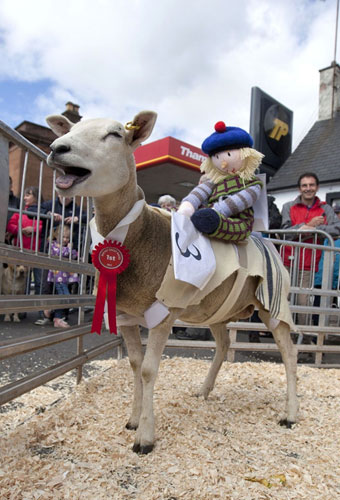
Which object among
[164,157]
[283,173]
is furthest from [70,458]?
[283,173]

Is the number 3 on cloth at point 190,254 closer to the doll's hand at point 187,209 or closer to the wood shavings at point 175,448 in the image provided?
the doll's hand at point 187,209

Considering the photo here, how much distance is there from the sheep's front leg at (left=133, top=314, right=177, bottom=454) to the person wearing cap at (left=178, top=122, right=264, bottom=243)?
0.63 m

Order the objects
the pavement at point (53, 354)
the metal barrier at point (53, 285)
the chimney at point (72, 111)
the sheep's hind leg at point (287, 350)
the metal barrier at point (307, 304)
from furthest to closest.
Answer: the chimney at point (72, 111)
the metal barrier at point (307, 304)
the pavement at point (53, 354)
the sheep's hind leg at point (287, 350)
the metal barrier at point (53, 285)

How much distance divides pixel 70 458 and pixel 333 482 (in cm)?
128

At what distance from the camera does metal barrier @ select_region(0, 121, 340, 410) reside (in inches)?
77.4

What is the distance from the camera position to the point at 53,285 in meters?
2.99

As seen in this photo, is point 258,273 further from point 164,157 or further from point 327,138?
point 327,138

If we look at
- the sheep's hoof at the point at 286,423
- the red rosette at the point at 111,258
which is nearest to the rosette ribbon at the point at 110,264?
the red rosette at the point at 111,258

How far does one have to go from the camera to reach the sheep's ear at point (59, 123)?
→ 216 cm

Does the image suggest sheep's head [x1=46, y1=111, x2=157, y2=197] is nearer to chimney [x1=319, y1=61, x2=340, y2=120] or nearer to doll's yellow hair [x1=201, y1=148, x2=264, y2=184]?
doll's yellow hair [x1=201, y1=148, x2=264, y2=184]

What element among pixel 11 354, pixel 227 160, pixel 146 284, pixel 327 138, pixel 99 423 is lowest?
pixel 99 423

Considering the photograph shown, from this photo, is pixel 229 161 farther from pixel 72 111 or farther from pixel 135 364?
pixel 72 111

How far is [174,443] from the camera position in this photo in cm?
219

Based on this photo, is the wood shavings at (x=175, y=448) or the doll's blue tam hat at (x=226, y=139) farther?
the doll's blue tam hat at (x=226, y=139)
